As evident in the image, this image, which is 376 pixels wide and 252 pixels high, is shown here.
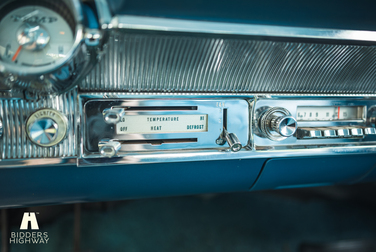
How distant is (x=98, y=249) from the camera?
98 cm

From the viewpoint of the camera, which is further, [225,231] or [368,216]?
[368,216]

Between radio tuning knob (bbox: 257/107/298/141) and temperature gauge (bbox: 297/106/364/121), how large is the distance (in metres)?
0.06

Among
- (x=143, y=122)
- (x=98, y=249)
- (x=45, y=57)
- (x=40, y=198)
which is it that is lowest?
(x=98, y=249)

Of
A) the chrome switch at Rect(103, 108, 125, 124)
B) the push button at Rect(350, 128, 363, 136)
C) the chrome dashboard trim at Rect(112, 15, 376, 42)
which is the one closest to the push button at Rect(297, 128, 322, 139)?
the push button at Rect(350, 128, 363, 136)

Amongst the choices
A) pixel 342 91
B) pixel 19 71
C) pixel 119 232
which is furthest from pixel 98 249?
pixel 342 91

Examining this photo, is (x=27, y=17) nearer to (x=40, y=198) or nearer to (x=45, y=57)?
(x=45, y=57)

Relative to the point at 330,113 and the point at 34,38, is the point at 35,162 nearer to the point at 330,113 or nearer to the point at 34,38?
the point at 34,38

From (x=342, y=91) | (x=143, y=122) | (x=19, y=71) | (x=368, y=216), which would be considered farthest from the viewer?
(x=368, y=216)

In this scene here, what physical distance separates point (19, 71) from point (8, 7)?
128 mm

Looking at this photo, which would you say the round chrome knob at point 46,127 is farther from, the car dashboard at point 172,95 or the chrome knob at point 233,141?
the chrome knob at point 233,141

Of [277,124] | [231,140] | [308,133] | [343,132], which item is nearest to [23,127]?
[231,140]

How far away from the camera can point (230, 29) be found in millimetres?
469

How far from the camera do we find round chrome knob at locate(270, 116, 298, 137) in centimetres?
54

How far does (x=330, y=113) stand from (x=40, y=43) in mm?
686
